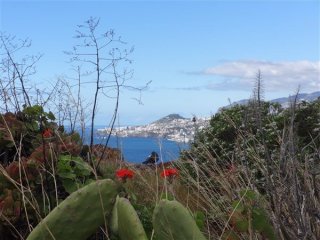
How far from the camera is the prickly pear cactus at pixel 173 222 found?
277 cm

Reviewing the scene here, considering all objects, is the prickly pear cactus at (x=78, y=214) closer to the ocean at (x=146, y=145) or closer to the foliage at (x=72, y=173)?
the foliage at (x=72, y=173)

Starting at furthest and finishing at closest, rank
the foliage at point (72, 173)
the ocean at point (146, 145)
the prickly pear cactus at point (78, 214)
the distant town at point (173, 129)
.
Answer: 1. the distant town at point (173, 129)
2. the ocean at point (146, 145)
3. the foliage at point (72, 173)
4. the prickly pear cactus at point (78, 214)

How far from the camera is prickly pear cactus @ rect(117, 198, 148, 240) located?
2871mm

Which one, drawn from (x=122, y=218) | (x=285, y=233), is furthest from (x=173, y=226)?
(x=285, y=233)

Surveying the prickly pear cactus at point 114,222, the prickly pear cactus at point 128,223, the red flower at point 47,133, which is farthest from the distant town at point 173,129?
the prickly pear cactus at point 128,223

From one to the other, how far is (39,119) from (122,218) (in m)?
1.73

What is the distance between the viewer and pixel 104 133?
4766mm

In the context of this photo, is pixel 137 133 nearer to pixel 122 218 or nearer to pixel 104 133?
pixel 104 133

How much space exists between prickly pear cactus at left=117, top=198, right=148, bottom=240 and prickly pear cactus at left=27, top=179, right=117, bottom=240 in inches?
7.6

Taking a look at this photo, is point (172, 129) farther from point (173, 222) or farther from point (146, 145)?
point (173, 222)

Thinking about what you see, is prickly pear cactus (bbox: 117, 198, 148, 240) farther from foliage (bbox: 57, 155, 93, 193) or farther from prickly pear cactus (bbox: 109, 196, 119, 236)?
foliage (bbox: 57, 155, 93, 193)

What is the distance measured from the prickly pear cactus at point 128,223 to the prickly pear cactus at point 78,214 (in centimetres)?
19

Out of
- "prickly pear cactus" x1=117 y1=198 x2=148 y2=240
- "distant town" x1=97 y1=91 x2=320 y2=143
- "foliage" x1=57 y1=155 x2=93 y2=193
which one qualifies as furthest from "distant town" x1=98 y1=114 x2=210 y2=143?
"prickly pear cactus" x1=117 y1=198 x2=148 y2=240

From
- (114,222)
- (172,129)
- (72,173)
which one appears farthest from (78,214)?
(172,129)
